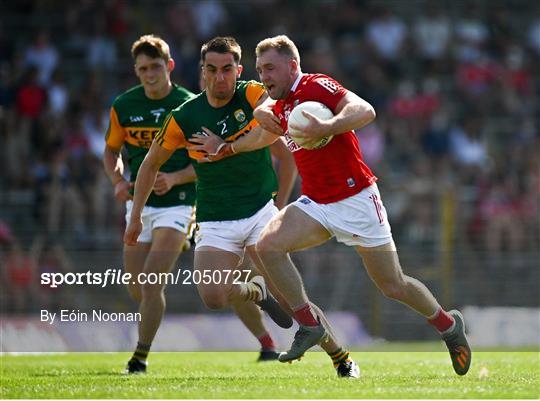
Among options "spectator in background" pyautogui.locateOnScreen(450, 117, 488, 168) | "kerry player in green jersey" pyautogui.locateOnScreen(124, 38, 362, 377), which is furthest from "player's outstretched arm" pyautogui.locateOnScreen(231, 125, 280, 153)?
"spectator in background" pyautogui.locateOnScreen(450, 117, 488, 168)

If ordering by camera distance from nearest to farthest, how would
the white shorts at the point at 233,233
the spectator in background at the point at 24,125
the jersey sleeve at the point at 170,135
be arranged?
the jersey sleeve at the point at 170,135
the white shorts at the point at 233,233
the spectator in background at the point at 24,125

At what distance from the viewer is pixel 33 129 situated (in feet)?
64.4

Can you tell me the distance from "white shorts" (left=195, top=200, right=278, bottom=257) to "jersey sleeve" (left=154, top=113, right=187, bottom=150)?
83cm

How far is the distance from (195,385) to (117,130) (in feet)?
11.4

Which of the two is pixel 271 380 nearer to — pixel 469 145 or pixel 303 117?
pixel 303 117

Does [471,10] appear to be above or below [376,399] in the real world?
above

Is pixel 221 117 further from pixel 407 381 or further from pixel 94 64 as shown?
pixel 94 64

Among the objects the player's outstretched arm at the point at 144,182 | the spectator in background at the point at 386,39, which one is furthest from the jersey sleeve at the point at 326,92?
the spectator in background at the point at 386,39

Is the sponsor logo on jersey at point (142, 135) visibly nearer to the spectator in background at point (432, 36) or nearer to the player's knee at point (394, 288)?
the player's knee at point (394, 288)

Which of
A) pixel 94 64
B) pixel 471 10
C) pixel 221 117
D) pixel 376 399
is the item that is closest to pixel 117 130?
pixel 221 117

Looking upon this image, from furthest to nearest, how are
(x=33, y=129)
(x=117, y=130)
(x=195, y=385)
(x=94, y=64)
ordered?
(x=94, y=64) → (x=33, y=129) → (x=117, y=130) → (x=195, y=385)

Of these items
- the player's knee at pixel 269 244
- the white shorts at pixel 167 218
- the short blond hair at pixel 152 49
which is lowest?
the white shorts at pixel 167 218

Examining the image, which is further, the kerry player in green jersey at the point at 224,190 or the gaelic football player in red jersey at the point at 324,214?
the kerry player in green jersey at the point at 224,190

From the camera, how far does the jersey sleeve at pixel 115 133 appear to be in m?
11.4
